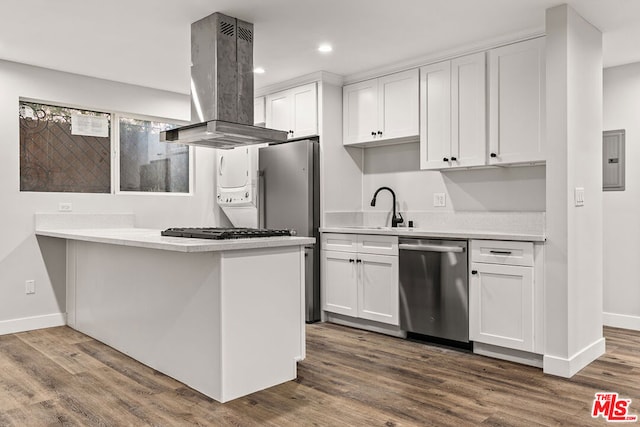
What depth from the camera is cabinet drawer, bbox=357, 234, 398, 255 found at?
4004 mm

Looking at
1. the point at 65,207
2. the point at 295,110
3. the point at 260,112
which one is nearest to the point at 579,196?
the point at 295,110

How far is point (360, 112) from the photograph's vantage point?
467 centimetres

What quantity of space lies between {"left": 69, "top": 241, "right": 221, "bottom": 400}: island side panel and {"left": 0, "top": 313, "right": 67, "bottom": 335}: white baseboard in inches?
21.8

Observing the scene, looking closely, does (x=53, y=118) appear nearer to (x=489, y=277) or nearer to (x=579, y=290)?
(x=489, y=277)

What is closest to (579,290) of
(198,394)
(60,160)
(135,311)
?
(198,394)

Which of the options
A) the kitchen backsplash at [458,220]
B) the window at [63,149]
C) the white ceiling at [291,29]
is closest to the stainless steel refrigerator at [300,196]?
the kitchen backsplash at [458,220]

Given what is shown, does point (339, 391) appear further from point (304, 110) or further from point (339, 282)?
point (304, 110)

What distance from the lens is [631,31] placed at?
3.49 meters

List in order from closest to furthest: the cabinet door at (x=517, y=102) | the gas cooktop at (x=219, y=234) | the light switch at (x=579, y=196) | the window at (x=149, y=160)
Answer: the gas cooktop at (x=219, y=234), the light switch at (x=579, y=196), the cabinet door at (x=517, y=102), the window at (x=149, y=160)

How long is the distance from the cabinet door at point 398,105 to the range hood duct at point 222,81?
1365 mm

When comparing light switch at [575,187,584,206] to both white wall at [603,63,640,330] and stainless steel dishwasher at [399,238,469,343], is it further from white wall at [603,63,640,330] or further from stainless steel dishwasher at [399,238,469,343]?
white wall at [603,63,640,330]

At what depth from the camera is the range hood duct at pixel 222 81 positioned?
10.8ft
